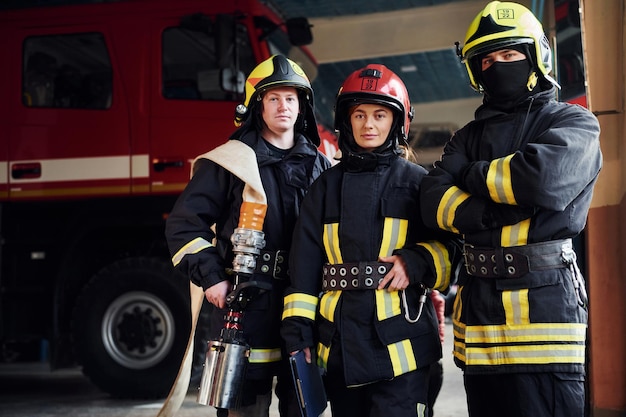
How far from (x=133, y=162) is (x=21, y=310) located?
1407 millimetres

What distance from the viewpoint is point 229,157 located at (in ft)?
10.3

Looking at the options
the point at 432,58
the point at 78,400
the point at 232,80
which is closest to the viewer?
the point at 232,80

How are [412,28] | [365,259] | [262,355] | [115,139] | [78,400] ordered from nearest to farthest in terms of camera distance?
[365,259], [262,355], [115,139], [78,400], [412,28]

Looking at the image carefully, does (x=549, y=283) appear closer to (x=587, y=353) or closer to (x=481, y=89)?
(x=481, y=89)

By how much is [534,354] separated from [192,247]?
1350 mm

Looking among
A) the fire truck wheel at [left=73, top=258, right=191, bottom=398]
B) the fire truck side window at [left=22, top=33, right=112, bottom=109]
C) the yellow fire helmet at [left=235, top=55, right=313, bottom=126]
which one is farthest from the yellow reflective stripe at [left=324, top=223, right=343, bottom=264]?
the fire truck side window at [left=22, top=33, right=112, bottom=109]

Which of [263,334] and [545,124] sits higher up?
[545,124]

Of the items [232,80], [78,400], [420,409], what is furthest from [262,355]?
[78,400]

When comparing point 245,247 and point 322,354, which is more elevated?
point 245,247

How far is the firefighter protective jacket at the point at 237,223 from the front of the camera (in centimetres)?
308

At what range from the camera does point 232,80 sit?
219 inches

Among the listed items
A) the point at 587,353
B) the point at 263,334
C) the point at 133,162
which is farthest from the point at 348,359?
the point at 133,162

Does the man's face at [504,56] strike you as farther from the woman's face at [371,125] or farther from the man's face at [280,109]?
the man's face at [280,109]

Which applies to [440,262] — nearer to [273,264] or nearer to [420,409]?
[420,409]
